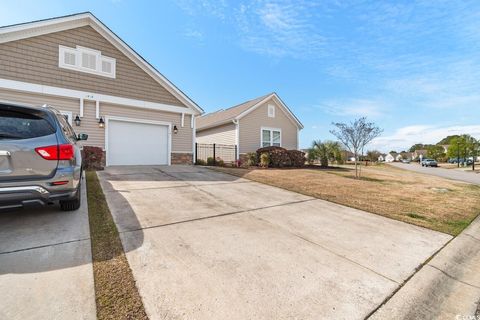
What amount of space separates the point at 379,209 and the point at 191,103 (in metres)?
10.1

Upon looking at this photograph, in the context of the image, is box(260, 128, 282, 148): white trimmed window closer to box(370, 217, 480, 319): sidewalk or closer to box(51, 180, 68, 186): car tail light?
box(370, 217, 480, 319): sidewalk

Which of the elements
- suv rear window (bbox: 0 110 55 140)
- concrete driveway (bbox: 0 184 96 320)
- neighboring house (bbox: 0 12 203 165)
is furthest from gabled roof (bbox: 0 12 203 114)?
concrete driveway (bbox: 0 184 96 320)

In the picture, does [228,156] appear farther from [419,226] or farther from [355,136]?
[419,226]

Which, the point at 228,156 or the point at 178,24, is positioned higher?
the point at 178,24

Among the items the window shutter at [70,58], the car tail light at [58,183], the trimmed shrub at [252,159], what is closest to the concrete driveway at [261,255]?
the car tail light at [58,183]

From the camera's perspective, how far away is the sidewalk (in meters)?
2.09

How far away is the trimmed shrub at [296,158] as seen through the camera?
15.4 meters

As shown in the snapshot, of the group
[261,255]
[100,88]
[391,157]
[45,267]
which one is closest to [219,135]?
[100,88]

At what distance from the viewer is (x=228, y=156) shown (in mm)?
15797

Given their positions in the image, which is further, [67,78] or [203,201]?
[67,78]

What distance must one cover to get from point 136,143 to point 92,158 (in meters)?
2.30

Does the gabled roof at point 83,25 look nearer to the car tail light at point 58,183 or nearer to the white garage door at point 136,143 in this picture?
the white garage door at point 136,143

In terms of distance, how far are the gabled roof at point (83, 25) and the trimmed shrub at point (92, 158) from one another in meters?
4.76

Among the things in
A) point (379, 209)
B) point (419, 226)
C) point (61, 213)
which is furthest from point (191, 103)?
point (419, 226)
